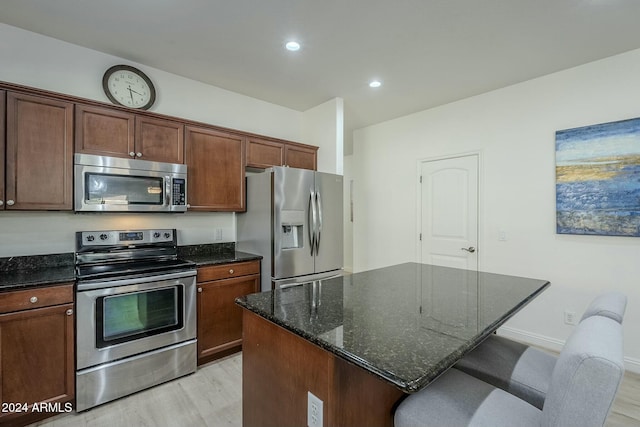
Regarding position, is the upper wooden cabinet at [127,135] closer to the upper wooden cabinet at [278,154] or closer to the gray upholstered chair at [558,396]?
the upper wooden cabinet at [278,154]

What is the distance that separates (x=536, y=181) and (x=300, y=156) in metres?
2.52

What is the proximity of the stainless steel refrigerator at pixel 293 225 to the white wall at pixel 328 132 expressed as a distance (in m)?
0.36

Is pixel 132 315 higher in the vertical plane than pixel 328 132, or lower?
lower

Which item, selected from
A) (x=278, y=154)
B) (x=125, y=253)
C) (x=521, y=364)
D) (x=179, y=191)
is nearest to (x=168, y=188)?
(x=179, y=191)

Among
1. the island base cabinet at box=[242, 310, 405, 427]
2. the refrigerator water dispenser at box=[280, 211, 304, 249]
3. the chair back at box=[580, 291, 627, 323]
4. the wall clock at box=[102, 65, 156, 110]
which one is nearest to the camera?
the island base cabinet at box=[242, 310, 405, 427]

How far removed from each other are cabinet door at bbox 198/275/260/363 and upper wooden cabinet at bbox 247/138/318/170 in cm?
125

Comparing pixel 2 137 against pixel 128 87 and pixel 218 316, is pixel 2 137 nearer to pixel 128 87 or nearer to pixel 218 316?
pixel 128 87

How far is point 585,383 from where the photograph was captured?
2.54 feet

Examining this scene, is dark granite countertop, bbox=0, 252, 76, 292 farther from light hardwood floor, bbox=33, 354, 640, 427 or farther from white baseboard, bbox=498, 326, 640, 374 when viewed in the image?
white baseboard, bbox=498, 326, 640, 374

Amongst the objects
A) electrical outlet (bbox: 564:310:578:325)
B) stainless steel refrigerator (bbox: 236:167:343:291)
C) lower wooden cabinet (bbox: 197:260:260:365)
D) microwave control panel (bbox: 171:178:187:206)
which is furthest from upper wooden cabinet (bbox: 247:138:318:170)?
electrical outlet (bbox: 564:310:578:325)

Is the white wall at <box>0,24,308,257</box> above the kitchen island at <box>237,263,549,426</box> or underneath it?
above

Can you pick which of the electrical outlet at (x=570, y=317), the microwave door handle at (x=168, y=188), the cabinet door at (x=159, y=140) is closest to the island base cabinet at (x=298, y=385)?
the microwave door handle at (x=168, y=188)

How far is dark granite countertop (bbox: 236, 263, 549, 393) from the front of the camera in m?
0.89

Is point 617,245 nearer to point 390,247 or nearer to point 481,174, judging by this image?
point 481,174
